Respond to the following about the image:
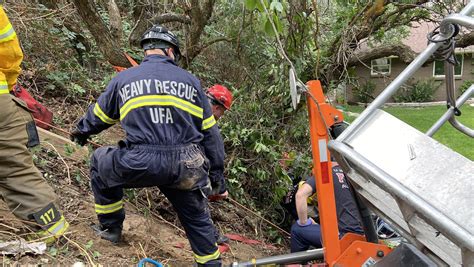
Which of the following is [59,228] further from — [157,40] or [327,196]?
[327,196]

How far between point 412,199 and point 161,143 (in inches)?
70.4

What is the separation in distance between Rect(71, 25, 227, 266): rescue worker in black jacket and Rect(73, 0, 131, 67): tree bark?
2448mm

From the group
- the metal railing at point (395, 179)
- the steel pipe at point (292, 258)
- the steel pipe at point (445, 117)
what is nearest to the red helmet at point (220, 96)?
the steel pipe at point (292, 258)

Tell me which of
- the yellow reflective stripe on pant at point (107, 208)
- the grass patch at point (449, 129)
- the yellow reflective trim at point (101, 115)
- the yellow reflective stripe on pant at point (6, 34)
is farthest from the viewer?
the grass patch at point (449, 129)

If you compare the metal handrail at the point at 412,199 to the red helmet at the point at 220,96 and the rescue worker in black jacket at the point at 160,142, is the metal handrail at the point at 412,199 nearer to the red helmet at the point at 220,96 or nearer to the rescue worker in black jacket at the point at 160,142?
the rescue worker in black jacket at the point at 160,142

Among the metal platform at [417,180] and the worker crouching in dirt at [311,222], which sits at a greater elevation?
the metal platform at [417,180]

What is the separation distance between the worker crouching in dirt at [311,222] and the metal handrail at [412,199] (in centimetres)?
219

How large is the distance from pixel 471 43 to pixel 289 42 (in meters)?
2.56

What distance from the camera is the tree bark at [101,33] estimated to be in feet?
17.6

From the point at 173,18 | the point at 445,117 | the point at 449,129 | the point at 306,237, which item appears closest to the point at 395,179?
the point at 445,117

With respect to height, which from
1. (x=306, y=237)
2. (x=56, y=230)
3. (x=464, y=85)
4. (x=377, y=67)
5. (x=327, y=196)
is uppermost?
(x=327, y=196)

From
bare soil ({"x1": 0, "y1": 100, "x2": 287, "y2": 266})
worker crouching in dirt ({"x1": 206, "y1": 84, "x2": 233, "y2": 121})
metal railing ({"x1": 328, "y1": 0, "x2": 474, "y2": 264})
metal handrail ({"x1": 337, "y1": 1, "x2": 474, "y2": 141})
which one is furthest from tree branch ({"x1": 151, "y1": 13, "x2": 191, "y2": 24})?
metal handrail ({"x1": 337, "y1": 1, "x2": 474, "y2": 141})

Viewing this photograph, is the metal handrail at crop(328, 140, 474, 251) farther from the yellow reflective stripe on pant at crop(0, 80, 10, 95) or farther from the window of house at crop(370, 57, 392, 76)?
the window of house at crop(370, 57, 392, 76)

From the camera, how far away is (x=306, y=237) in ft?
14.7
